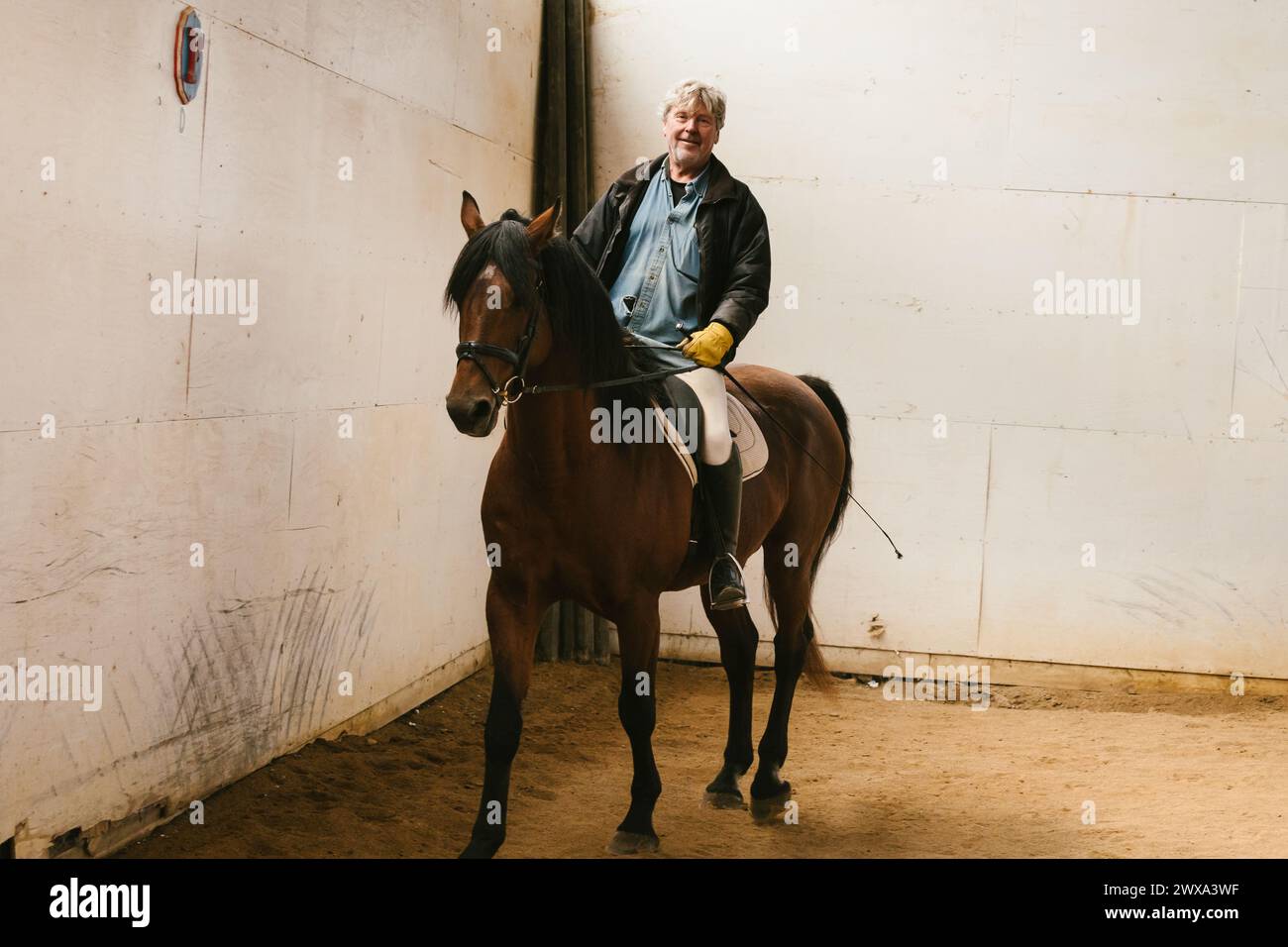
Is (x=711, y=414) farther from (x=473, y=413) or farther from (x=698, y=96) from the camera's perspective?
(x=473, y=413)

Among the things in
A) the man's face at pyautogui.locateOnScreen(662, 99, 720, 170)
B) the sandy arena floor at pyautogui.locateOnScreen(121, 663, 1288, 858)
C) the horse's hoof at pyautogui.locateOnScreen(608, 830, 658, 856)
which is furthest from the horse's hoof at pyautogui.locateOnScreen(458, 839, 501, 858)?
the man's face at pyautogui.locateOnScreen(662, 99, 720, 170)

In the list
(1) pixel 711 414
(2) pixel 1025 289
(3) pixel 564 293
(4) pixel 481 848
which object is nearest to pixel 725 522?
(1) pixel 711 414

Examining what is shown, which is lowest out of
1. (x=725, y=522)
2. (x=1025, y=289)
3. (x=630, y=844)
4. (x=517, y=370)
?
(x=630, y=844)

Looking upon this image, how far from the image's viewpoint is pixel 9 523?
8.71ft

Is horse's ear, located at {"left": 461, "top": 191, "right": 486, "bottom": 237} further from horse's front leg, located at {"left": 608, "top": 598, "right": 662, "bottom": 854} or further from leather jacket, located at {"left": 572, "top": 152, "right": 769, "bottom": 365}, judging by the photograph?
horse's front leg, located at {"left": 608, "top": 598, "right": 662, "bottom": 854}

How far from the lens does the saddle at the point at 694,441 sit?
11.7 ft

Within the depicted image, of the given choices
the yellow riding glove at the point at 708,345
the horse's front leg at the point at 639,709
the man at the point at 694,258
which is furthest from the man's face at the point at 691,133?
the horse's front leg at the point at 639,709

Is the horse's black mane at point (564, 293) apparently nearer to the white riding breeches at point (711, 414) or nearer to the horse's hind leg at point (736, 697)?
the white riding breeches at point (711, 414)

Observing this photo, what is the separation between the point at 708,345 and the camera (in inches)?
136

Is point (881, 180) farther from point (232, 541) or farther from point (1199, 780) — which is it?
point (232, 541)

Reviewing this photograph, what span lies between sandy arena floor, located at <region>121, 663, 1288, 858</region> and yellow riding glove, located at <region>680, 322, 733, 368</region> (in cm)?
144

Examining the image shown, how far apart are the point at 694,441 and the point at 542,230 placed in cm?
89

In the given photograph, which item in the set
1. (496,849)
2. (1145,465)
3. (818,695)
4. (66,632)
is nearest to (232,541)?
(66,632)

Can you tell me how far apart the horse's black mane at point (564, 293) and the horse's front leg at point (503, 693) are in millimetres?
582
